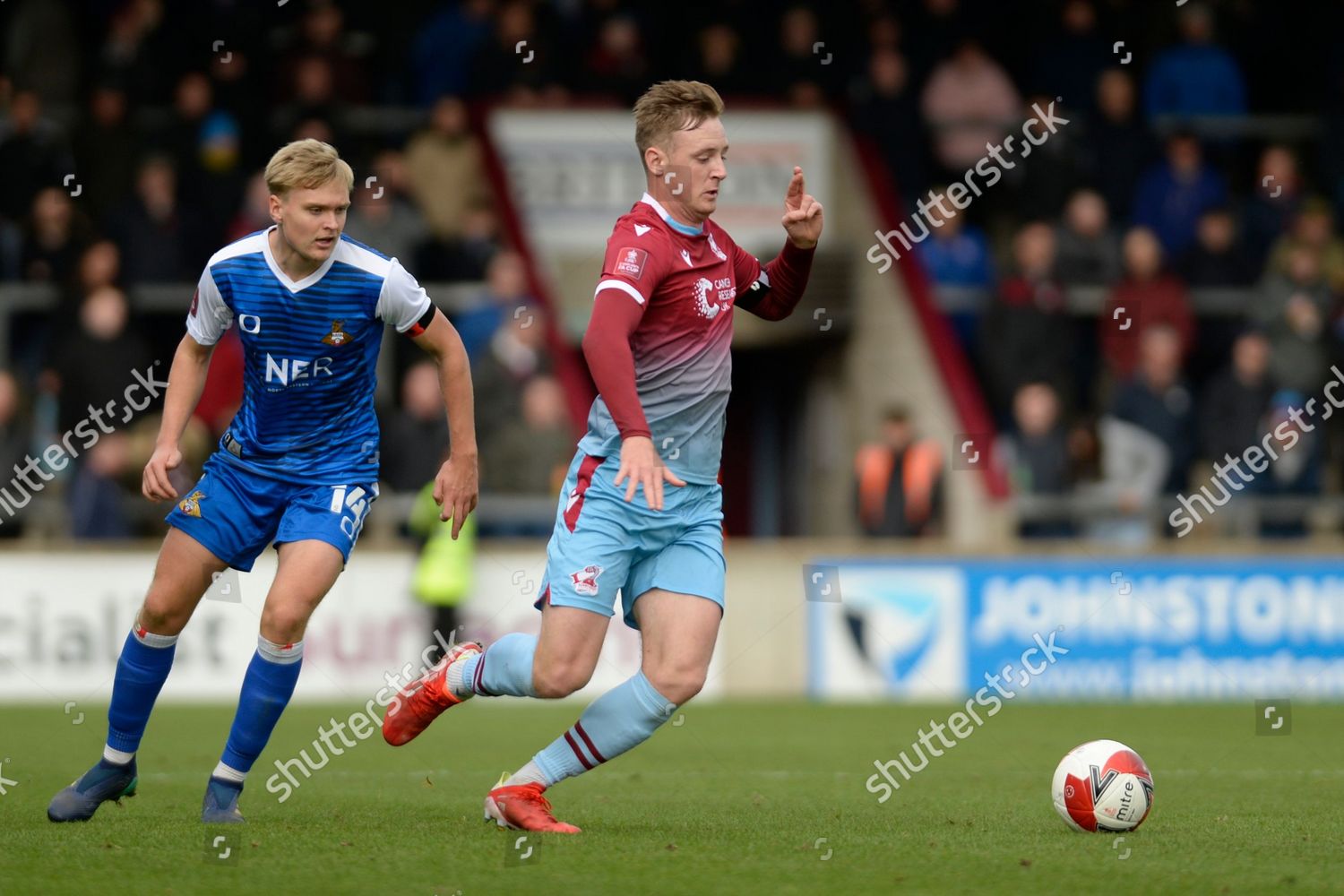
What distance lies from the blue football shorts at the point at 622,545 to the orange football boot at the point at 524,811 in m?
0.59

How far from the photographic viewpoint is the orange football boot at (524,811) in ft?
20.7

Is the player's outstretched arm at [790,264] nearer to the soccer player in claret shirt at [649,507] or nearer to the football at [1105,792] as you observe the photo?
the soccer player in claret shirt at [649,507]

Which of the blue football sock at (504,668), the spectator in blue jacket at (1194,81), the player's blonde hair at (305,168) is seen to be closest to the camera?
the player's blonde hair at (305,168)

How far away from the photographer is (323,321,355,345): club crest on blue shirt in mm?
6516

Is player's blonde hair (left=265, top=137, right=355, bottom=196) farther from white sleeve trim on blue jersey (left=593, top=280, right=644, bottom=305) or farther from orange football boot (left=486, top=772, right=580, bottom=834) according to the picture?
orange football boot (left=486, top=772, right=580, bottom=834)

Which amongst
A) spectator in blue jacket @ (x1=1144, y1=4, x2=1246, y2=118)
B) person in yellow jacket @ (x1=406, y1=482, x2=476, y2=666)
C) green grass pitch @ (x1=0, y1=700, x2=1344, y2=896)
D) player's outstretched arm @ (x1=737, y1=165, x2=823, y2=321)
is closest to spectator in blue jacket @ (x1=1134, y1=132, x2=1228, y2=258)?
spectator in blue jacket @ (x1=1144, y1=4, x2=1246, y2=118)

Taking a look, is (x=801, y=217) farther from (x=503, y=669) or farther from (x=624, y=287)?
(x=503, y=669)

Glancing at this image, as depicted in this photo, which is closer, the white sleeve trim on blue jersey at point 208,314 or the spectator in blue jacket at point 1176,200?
the white sleeve trim on blue jersey at point 208,314

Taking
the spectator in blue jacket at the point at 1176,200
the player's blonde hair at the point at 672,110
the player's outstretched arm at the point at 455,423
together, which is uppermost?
the spectator in blue jacket at the point at 1176,200

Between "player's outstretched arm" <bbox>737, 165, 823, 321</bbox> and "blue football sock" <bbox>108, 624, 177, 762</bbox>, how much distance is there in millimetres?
2203

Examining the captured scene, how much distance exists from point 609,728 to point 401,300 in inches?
59.3

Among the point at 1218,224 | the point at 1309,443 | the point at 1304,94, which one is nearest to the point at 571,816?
the point at 1309,443

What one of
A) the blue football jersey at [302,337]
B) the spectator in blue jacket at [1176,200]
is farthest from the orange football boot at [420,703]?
the spectator in blue jacket at [1176,200]

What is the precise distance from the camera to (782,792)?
7930 mm
